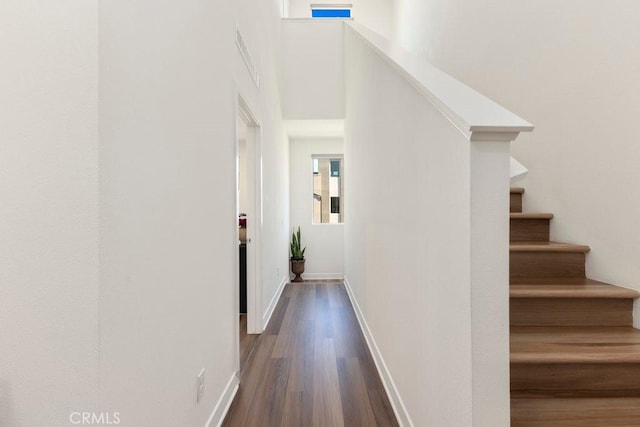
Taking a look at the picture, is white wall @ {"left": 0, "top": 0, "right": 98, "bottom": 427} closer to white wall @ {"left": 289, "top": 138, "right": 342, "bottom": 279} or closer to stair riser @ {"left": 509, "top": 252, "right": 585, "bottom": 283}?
stair riser @ {"left": 509, "top": 252, "right": 585, "bottom": 283}

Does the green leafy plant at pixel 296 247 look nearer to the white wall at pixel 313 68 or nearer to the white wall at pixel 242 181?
the white wall at pixel 242 181

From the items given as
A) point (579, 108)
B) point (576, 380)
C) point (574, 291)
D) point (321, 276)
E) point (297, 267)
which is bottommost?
point (321, 276)

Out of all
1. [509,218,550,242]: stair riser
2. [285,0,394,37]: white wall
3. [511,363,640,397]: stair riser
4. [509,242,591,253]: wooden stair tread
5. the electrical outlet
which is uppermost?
[285,0,394,37]: white wall

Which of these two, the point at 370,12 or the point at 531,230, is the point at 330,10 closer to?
the point at 370,12

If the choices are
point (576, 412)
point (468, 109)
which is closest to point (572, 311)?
point (576, 412)

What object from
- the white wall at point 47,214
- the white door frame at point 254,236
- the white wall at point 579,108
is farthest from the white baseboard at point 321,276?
the white wall at point 47,214

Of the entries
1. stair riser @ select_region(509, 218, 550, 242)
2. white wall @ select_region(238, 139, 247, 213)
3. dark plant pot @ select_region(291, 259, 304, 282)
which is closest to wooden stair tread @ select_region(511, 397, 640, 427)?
Answer: stair riser @ select_region(509, 218, 550, 242)

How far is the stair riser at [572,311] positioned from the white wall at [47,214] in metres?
1.68

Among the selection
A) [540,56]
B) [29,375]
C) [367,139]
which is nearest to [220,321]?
[29,375]

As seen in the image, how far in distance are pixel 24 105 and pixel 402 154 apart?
1470mm

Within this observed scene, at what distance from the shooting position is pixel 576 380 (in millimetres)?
1262

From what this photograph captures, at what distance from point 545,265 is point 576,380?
677 mm

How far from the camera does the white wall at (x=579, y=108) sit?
160 cm

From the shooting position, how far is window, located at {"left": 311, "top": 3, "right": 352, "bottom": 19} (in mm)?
6434
